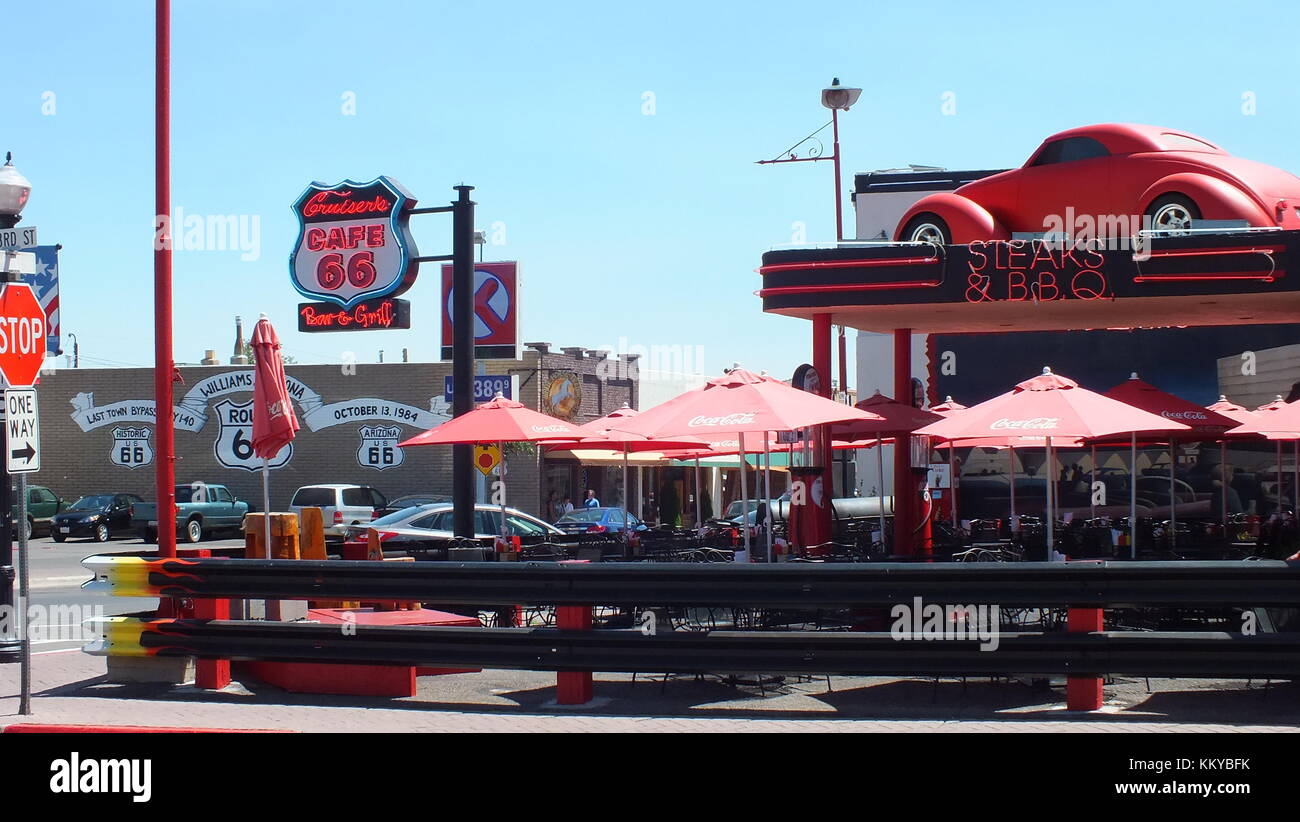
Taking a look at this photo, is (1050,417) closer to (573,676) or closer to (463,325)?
(573,676)

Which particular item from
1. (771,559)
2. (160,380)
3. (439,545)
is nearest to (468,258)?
(439,545)

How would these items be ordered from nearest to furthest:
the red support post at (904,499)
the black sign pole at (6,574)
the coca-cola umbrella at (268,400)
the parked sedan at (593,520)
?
the black sign pole at (6,574), the coca-cola umbrella at (268,400), the red support post at (904,499), the parked sedan at (593,520)

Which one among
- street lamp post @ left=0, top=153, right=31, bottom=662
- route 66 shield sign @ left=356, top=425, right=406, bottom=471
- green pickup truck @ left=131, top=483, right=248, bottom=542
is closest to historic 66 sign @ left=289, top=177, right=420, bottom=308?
street lamp post @ left=0, top=153, right=31, bottom=662

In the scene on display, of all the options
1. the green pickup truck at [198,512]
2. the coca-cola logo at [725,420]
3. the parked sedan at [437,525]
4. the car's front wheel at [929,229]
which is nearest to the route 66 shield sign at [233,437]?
the green pickup truck at [198,512]

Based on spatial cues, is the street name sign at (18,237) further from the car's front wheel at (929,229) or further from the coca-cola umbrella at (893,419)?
the car's front wheel at (929,229)

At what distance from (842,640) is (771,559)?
20.9 feet

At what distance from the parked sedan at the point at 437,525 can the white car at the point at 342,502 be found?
25.2 feet

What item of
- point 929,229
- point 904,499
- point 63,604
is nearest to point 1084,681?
point 904,499

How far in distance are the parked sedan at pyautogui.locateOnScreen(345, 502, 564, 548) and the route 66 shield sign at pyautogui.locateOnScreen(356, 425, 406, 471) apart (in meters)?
15.1

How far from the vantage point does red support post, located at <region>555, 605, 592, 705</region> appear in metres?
8.69

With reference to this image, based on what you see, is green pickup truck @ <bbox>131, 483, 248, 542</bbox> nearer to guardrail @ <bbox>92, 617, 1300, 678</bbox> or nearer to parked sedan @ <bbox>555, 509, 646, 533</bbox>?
parked sedan @ <bbox>555, 509, 646, 533</bbox>

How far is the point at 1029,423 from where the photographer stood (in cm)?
1277

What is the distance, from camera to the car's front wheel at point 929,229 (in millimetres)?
16656

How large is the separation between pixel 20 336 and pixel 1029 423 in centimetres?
866
